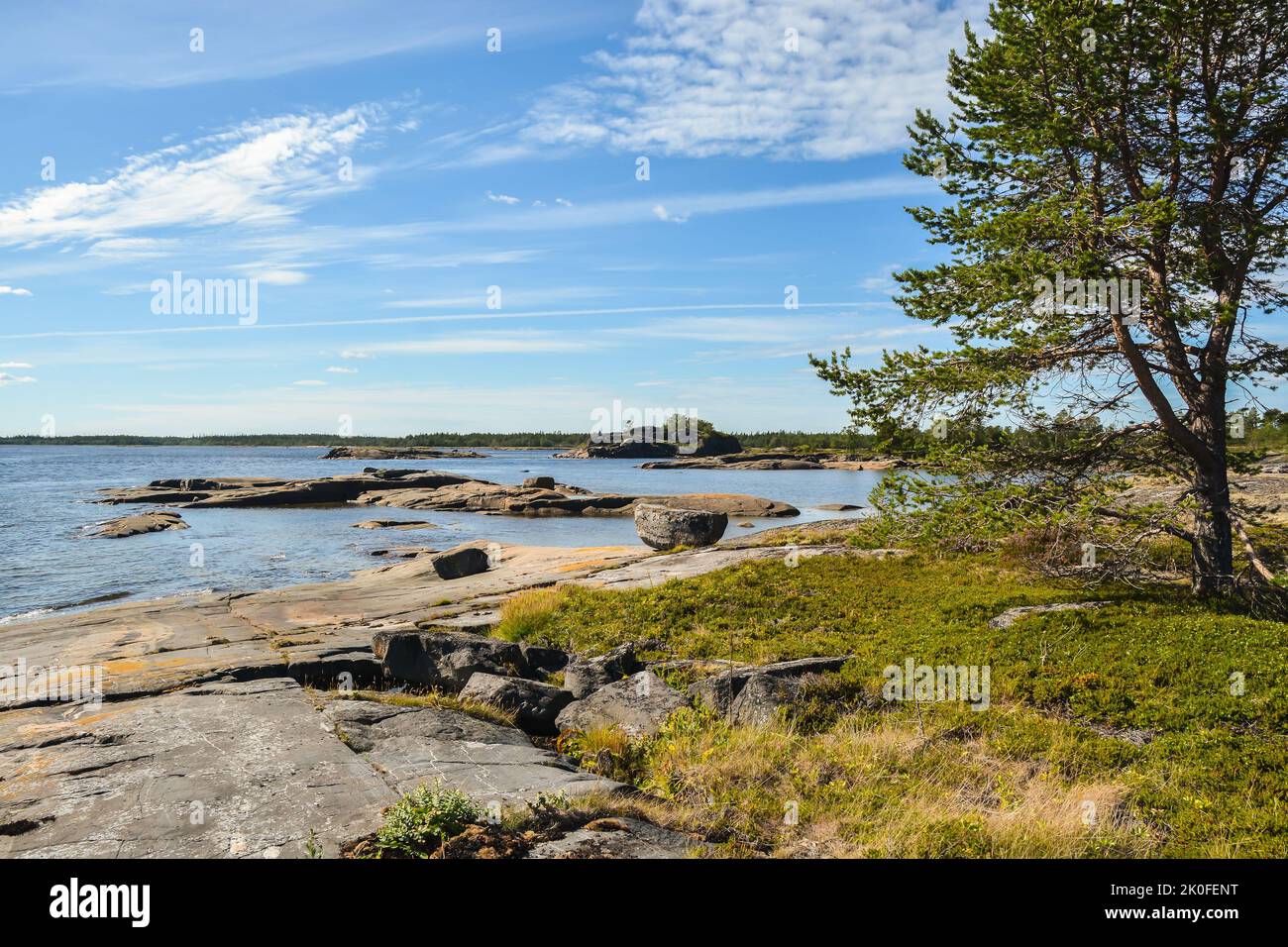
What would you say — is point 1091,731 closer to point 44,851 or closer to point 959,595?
point 959,595

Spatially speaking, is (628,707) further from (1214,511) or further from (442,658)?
(1214,511)

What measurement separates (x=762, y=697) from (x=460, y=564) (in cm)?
2000

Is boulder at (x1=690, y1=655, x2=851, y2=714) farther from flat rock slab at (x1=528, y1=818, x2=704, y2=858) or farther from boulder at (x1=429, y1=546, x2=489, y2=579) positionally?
boulder at (x1=429, y1=546, x2=489, y2=579)

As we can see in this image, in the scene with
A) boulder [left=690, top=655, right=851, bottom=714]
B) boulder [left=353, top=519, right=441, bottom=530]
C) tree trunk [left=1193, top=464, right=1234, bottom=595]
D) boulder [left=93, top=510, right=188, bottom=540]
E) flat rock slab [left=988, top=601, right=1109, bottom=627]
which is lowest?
boulder [left=353, top=519, right=441, bottom=530]

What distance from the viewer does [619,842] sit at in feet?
21.4

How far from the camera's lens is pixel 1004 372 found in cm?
1666

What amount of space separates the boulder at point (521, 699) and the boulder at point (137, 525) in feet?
157

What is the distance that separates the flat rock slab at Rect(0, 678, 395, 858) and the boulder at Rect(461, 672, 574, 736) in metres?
2.38

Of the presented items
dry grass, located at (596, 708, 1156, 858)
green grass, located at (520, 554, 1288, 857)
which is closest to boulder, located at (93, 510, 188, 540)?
green grass, located at (520, 554, 1288, 857)

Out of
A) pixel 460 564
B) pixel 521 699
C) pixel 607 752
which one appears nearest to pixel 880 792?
pixel 607 752

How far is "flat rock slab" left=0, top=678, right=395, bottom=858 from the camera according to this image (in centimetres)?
633
